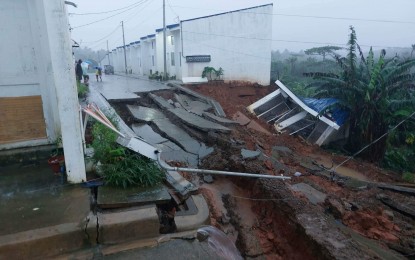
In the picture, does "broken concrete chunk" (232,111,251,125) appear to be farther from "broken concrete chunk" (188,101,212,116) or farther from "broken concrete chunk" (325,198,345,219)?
"broken concrete chunk" (325,198,345,219)

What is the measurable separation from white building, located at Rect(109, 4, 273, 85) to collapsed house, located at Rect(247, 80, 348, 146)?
681 cm

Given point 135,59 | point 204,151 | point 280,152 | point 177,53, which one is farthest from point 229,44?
point 135,59

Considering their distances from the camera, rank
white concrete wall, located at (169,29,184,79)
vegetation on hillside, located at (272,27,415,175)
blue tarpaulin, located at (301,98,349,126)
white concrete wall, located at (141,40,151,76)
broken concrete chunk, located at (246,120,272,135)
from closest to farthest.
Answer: vegetation on hillside, located at (272,27,415,175)
blue tarpaulin, located at (301,98,349,126)
broken concrete chunk, located at (246,120,272,135)
white concrete wall, located at (169,29,184,79)
white concrete wall, located at (141,40,151,76)

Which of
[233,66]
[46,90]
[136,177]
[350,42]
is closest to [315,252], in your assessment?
[136,177]

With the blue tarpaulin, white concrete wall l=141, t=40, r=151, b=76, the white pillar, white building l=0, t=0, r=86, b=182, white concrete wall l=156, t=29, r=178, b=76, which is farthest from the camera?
white concrete wall l=141, t=40, r=151, b=76

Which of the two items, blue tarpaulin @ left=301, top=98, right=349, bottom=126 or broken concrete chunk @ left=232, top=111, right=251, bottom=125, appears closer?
blue tarpaulin @ left=301, top=98, right=349, bottom=126

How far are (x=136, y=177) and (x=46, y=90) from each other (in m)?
2.60

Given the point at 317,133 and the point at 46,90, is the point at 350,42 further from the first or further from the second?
the point at 46,90

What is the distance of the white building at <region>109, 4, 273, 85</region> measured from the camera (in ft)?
68.0

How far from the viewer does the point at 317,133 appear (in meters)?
14.0

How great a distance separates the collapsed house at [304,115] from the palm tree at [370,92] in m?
0.57

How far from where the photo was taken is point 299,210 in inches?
207

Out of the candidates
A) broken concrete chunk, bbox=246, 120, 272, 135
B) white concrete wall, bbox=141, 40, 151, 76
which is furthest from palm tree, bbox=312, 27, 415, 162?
white concrete wall, bbox=141, 40, 151, 76

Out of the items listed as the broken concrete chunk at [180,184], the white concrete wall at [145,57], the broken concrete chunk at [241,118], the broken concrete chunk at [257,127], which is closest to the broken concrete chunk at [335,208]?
the broken concrete chunk at [180,184]
